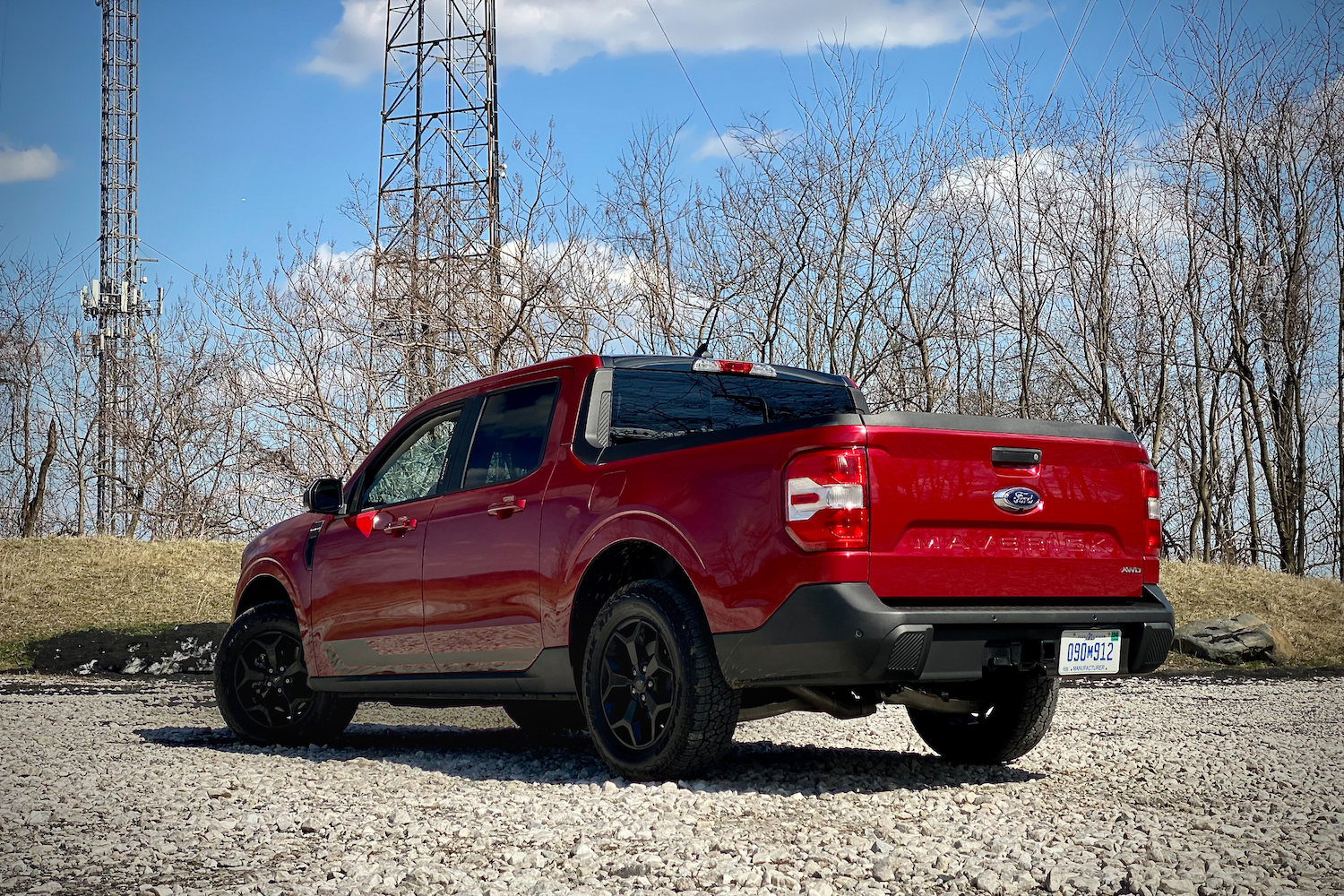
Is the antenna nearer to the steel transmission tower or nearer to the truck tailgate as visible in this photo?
the steel transmission tower

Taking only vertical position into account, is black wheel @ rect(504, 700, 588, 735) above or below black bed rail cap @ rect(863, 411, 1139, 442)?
below

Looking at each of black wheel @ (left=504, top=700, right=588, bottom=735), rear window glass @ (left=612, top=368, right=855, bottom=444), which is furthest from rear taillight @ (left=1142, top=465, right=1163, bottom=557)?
black wheel @ (left=504, top=700, right=588, bottom=735)

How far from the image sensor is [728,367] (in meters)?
6.28

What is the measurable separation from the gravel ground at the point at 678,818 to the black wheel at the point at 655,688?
0.17 m

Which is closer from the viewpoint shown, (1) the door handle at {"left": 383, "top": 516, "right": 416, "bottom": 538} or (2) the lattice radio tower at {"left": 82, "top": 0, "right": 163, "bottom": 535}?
(1) the door handle at {"left": 383, "top": 516, "right": 416, "bottom": 538}

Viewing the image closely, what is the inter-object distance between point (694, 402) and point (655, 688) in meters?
1.52

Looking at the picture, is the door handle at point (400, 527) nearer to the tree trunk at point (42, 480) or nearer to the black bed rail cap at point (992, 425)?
the black bed rail cap at point (992, 425)

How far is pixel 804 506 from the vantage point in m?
4.66

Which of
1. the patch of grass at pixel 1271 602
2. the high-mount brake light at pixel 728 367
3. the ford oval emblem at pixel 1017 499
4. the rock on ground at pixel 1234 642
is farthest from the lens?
the patch of grass at pixel 1271 602

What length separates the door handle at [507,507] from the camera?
19.6 feet

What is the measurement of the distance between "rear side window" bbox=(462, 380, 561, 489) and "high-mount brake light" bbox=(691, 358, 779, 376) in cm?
73

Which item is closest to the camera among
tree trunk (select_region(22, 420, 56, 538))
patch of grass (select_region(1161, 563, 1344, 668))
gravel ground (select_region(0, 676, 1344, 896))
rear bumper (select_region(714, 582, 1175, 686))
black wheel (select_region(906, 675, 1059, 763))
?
gravel ground (select_region(0, 676, 1344, 896))

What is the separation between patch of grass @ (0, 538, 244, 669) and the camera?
17.4 metres

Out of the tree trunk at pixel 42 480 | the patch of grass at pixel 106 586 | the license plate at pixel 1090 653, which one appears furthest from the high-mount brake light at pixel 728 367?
the tree trunk at pixel 42 480
